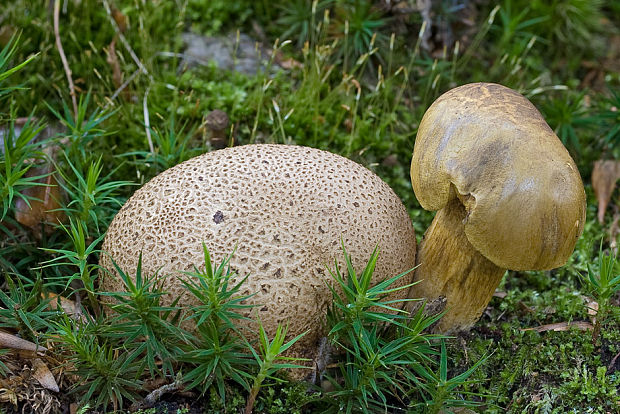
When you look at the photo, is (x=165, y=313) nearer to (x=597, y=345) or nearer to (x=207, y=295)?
(x=207, y=295)

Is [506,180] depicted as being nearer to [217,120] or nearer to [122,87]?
[217,120]

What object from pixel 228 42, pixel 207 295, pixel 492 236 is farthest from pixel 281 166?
pixel 228 42

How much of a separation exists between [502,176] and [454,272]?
1.70 ft

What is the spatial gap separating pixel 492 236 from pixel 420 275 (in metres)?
0.51

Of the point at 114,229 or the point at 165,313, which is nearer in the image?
the point at 165,313

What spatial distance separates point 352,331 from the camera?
196 centimetres

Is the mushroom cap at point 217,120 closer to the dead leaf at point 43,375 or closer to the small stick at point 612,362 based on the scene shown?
the dead leaf at point 43,375

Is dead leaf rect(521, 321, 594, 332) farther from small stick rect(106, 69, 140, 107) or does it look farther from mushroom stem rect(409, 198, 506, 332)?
small stick rect(106, 69, 140, 107)

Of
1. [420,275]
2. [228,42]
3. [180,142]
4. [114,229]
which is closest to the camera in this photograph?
[114,229]

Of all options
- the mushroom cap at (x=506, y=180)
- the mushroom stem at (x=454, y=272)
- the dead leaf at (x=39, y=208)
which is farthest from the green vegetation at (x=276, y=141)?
the mushroom cap at (x=506, y=180)

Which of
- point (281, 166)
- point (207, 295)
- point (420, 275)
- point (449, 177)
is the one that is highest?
point (449, 177)

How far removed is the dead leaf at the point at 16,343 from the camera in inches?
80.4

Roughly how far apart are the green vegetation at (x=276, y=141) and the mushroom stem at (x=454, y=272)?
14cm

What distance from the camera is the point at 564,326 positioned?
2.52 meters
